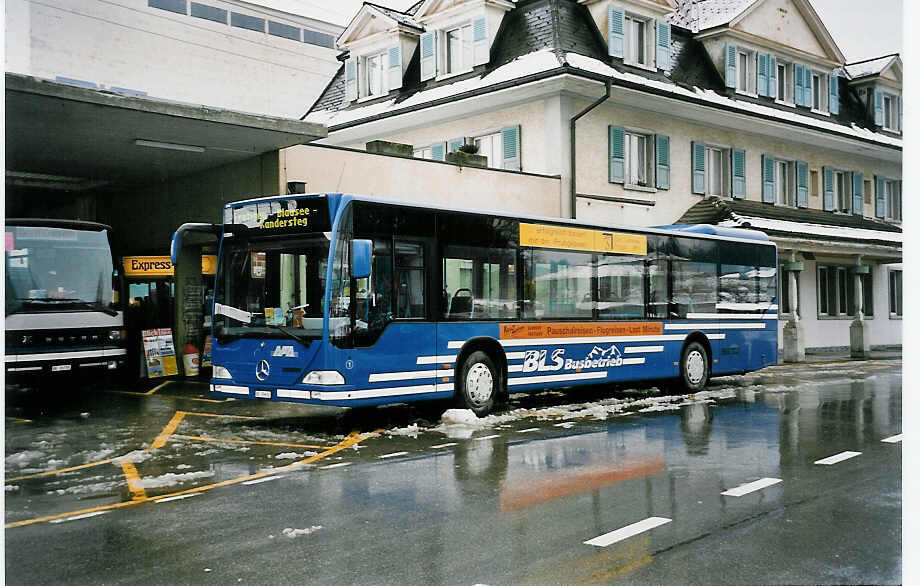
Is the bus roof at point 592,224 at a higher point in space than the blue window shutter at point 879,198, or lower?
lower

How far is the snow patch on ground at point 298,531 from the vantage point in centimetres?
627

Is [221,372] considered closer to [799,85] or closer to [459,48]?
[459,48]

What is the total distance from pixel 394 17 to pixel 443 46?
2310 mm

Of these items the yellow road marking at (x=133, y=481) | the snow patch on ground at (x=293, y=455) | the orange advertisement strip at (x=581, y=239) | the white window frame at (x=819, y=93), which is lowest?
the yellow road marking at (x=133, y=481)

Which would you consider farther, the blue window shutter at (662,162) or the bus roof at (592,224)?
the blue window shutter at (662,162)

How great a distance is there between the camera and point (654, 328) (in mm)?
16047

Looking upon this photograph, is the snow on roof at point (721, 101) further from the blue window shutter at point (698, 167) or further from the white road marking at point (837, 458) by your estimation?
the white road marking at point (837, 458)

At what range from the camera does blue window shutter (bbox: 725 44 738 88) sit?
2650 cm

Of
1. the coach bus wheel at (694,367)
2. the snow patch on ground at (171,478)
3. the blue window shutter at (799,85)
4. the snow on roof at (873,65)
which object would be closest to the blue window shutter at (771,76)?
the blue window shutter at (799,85)

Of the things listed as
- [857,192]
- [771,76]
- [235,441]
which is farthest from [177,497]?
[857,192]

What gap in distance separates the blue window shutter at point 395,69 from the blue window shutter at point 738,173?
10217 millimetres

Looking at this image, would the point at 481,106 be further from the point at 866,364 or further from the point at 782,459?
the point at 782,459

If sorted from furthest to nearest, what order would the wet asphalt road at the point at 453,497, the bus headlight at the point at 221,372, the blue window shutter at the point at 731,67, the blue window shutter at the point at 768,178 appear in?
the blue window shutter at the point at 768,178 → the blue window shutter at the point at 731,67 → the bus headlight at the point at 221,372 → the wet asphalt road at the point at 453,497

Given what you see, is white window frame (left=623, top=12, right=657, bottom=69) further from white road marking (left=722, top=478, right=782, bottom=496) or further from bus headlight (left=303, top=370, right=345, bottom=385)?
white road marking (left=722, top=478, right=782, bottom=496)
